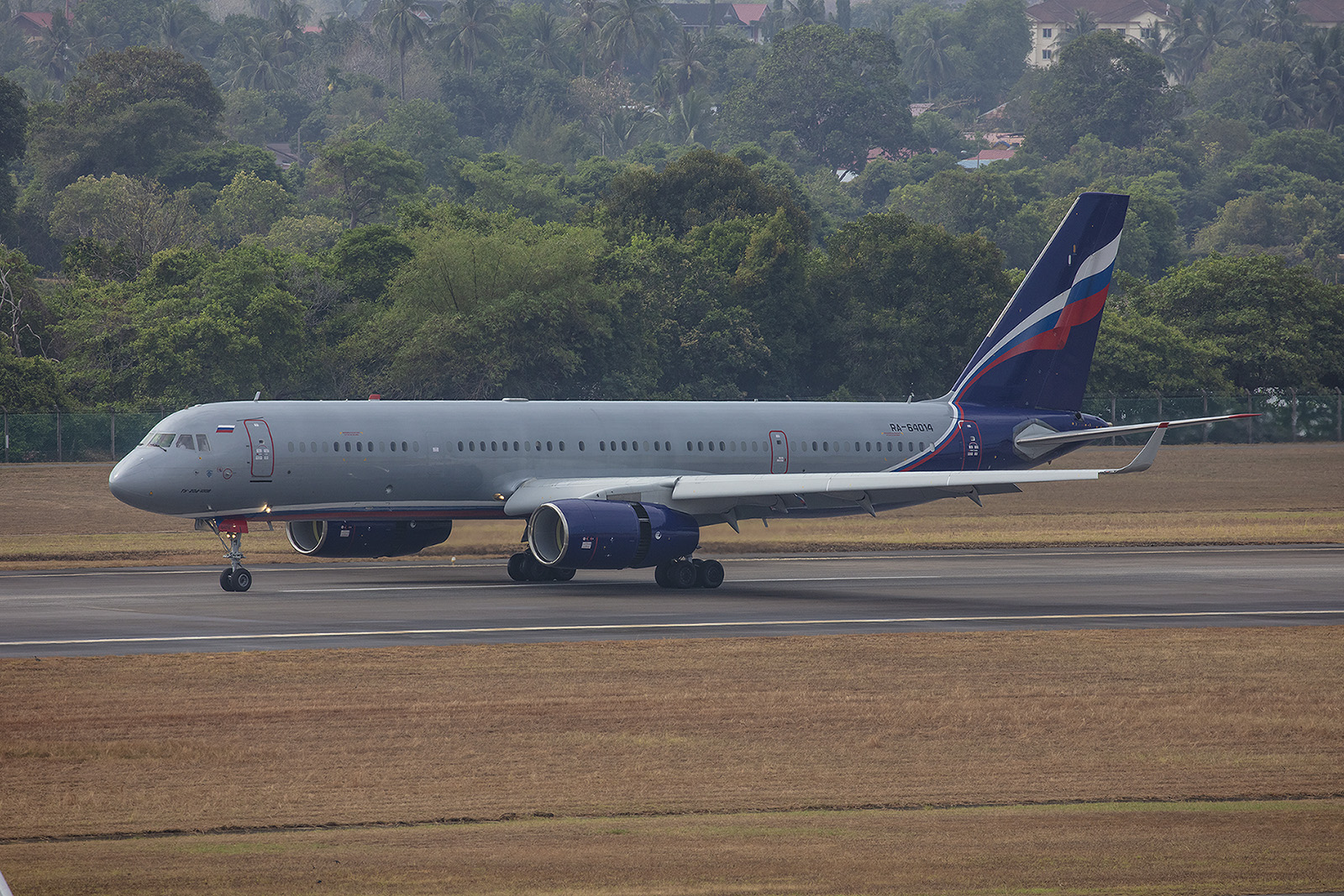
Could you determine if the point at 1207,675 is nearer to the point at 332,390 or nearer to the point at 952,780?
the point at 952,780

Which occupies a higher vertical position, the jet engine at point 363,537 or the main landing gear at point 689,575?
the jet engine at point 363,537

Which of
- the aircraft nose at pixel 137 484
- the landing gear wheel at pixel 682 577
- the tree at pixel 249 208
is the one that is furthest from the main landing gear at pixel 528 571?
the tree at pixel 249 208

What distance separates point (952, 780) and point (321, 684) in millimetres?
9708

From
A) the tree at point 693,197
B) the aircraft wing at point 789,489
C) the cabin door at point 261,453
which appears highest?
the tree at point 693,197

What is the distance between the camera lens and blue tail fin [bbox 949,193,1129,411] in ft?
160

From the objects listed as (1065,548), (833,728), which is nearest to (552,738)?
(833,728)

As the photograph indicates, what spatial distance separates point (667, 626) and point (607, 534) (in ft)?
20.5

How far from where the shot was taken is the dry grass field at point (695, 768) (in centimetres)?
1413

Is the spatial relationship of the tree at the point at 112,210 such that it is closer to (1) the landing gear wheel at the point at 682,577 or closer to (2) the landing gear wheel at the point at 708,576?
(1) the landing gear wheel at the point at 682,577

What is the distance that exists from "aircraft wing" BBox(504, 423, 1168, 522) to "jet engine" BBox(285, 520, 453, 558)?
6.98 ft

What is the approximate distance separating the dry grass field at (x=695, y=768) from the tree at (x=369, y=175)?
128568 millimetres

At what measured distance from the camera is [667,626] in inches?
1234

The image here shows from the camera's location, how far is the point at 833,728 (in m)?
20.3

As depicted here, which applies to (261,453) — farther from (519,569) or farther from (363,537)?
(519,569)
